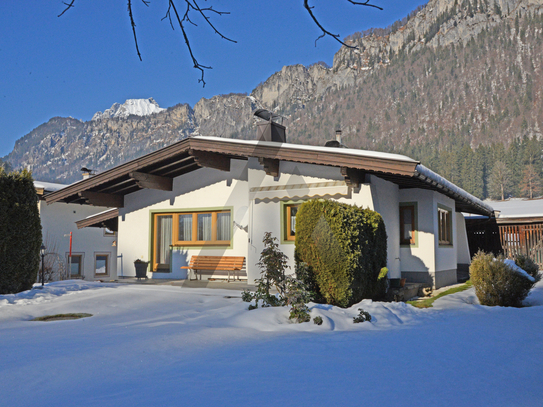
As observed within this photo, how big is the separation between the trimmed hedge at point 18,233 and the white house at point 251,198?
2.97 meters

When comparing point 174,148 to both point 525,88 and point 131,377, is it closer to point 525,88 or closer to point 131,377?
point 131,377

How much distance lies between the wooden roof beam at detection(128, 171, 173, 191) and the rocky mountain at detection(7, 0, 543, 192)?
3154 inches

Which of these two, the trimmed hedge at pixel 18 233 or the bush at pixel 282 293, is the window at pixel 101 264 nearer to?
the trimmed hedge at pixel 18 233

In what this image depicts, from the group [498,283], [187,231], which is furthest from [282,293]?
[187,231]

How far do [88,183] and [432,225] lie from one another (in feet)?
29.5

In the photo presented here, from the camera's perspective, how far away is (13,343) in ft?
14.8

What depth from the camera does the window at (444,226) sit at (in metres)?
11.5

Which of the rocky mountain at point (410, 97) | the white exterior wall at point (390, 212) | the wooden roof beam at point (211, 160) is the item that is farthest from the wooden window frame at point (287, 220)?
the rocky mountain at point (410, 97)

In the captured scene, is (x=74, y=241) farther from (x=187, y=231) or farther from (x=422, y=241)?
(x=422, y=241)

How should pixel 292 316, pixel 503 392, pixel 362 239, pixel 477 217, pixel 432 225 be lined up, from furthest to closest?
1. pixel 477 217
2. pixel 432 225
3. pixel 362 239
4. pixel 292 316
5. pixel 503 392

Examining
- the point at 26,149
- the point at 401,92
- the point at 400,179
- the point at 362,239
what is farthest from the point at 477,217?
the point at 26,149

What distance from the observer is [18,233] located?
8.11m

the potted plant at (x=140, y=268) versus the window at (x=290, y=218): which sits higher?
the window at (x=290, y=218)

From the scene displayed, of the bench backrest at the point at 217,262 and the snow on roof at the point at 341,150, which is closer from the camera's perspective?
the snow on roof at the point at 341,150
